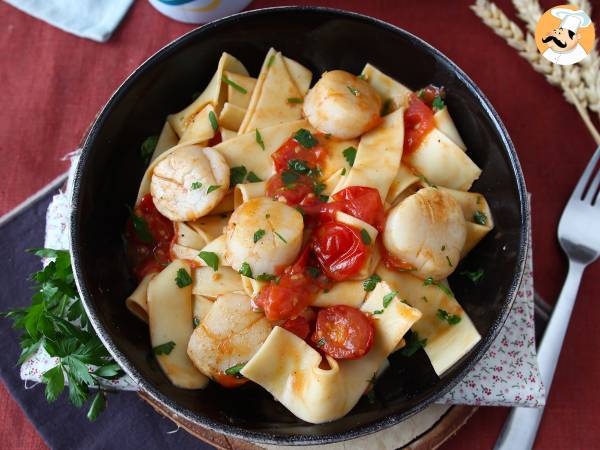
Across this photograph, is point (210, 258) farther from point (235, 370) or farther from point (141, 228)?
point (235, 370)

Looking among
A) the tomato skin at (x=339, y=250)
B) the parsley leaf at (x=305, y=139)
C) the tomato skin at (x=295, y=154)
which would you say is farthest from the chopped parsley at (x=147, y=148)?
the tomato skin at (x=339, y=250)

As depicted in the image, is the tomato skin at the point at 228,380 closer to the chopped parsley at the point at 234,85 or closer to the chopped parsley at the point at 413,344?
the chopped parsley at the point at 413,344

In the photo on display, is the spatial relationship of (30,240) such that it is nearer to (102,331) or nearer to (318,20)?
(102,331)

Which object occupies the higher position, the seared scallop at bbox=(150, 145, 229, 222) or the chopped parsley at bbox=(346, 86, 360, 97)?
the chopped parsley at bbox=(346, 86, 360, 97)

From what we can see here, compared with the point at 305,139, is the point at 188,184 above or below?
below

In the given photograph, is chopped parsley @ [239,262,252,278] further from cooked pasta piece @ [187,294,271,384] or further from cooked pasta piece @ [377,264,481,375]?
cooked pasta piece @ [377,264,481,375]

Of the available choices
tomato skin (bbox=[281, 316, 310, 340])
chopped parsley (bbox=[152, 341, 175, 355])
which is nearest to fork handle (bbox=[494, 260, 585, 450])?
tomato skin (bbox=[281, 316, 310, 340])

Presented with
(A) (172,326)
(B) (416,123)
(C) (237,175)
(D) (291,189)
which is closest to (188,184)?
(C) (237,175)
